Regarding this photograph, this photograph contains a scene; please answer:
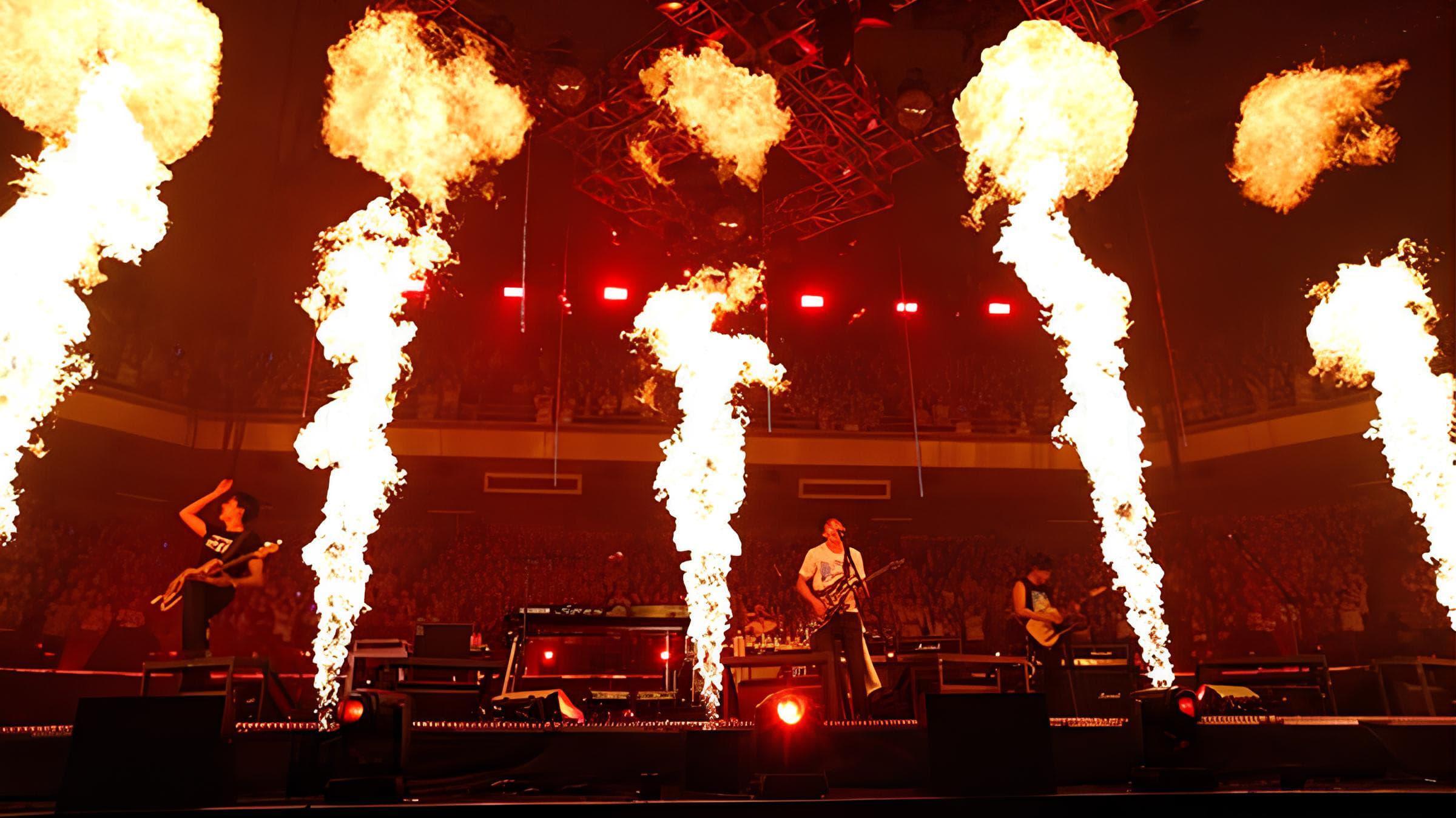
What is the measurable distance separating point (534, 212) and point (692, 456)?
6159mm

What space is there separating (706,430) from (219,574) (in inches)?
257

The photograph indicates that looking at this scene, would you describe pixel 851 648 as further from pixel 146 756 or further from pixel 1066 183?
pixel 1066 183

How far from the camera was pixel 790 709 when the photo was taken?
16.8 ft

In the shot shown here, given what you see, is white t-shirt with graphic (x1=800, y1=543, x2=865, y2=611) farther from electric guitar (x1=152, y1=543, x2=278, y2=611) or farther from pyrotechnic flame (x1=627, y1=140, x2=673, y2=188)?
pyrotechnic flame (x1=627, y1=140, x2=673, y2=188)

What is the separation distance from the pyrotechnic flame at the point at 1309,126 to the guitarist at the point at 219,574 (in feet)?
42.2

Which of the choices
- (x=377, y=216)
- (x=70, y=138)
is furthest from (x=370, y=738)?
(x=377, y=216)

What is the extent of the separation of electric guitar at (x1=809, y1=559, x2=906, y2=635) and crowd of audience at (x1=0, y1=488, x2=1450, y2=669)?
3.32 meters

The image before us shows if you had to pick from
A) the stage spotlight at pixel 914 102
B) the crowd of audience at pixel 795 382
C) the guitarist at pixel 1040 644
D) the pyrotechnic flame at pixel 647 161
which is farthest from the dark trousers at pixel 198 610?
the stage spotlight at pixel 914 102

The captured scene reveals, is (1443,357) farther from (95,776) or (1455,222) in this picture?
(95,776)

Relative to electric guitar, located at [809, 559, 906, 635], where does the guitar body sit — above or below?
below

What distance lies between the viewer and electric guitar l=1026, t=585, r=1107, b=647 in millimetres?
8914

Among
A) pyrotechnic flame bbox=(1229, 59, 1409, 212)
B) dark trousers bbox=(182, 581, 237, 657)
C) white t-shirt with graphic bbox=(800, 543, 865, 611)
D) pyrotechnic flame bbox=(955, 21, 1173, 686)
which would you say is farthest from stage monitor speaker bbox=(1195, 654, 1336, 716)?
pyrotechnic flame bbox=(1229, 59, 1409, 212)

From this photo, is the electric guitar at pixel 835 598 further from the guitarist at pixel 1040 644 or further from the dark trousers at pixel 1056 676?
the dark trousers at pixel 1056 676

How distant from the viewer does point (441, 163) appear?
37.8 feet
